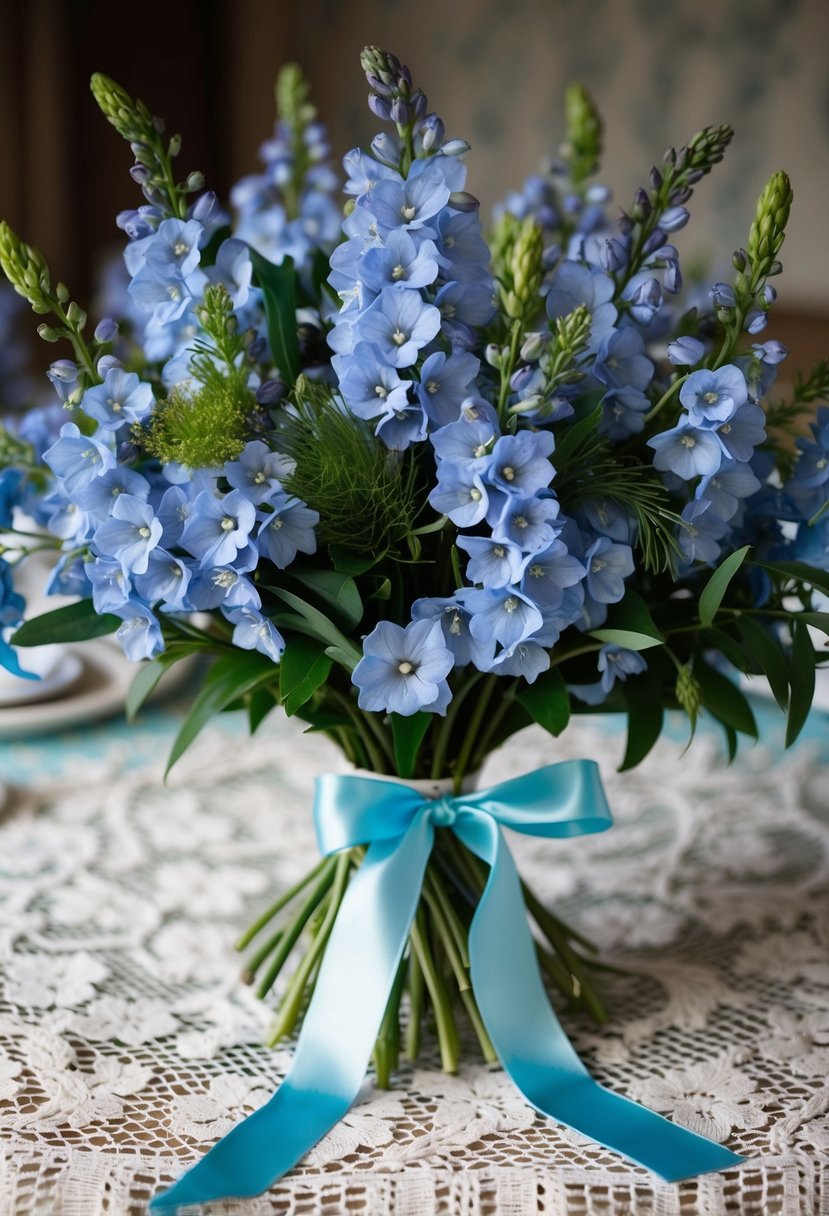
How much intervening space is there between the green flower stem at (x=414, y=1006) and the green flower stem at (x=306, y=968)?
59 millimetres

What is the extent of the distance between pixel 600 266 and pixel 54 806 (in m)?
0.66

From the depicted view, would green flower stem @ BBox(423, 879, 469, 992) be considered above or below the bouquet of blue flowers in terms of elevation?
below

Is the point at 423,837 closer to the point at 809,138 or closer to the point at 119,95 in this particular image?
the point at 119,95

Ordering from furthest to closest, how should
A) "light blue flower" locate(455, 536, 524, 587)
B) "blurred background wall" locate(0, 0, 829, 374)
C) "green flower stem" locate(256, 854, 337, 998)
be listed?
"blurred background wall" locate(0, 0, 829, 374)
"green flower stem" locate(256, 854, 337, 998)
"light blue flower" locate(455, 536, 524, 587)

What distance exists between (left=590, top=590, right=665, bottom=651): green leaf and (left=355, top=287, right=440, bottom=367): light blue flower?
0.61 ft

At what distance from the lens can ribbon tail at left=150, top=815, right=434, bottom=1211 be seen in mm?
688

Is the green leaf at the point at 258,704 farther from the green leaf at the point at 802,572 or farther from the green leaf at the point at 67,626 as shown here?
the green leaf at the point at 802,572

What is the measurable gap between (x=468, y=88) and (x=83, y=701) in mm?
2835

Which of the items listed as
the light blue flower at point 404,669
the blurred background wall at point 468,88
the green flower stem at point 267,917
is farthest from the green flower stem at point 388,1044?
the blurred background wall at point 468,88

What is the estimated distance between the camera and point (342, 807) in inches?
29.3

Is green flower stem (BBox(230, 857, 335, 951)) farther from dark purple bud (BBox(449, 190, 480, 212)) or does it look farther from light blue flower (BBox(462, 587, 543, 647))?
dark purple bud (BBox(449, 190, 480, 212))

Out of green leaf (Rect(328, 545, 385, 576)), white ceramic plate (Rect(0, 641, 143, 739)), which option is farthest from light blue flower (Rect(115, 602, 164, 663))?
white ceramic plate (Rect(0, 641, 143, 739))

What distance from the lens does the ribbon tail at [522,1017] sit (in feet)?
2.27

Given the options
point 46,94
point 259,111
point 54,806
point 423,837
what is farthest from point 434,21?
point 423,837
